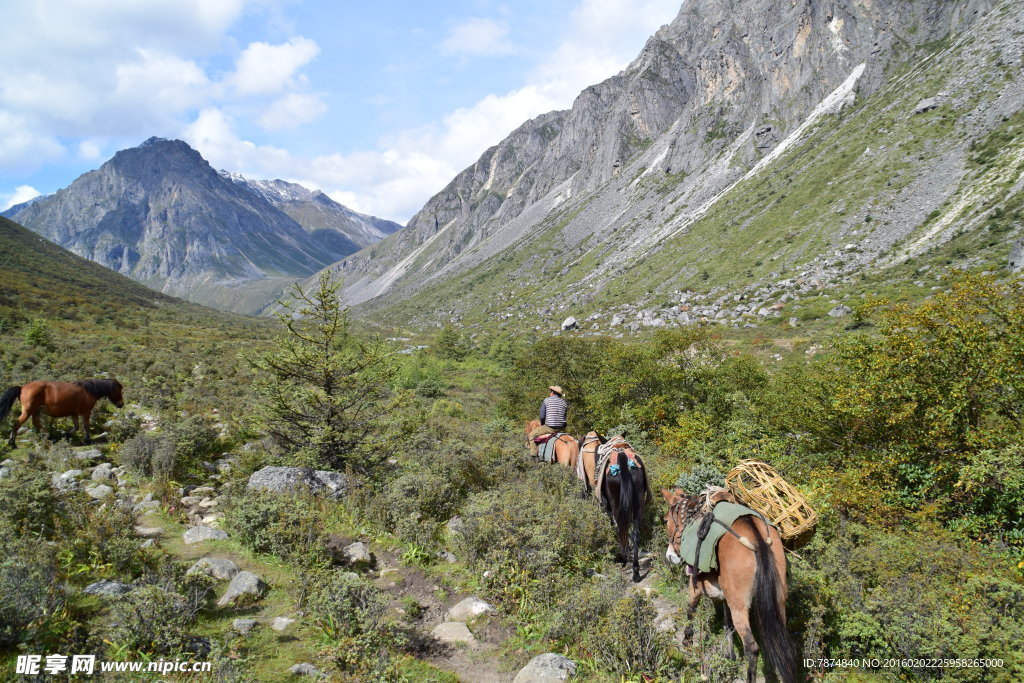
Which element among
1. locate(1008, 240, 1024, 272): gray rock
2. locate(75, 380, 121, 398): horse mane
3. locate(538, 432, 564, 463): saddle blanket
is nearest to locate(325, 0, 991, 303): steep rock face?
locate(1008, 240, 1024, 272): gray rock

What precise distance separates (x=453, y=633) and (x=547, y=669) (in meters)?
1.30

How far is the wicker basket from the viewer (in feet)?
16.9

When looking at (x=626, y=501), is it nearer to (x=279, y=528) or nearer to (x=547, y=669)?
(x=547, y=669)

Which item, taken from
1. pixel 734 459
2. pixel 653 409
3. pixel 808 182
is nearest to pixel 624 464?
pixel 734 459

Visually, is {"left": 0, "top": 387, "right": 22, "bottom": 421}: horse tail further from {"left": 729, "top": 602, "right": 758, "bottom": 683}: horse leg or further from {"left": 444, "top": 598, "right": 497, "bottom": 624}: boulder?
{"left": 729, "top": 602, "right": 758, "bottom": 683}: horse leg

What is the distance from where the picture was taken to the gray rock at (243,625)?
439 cm

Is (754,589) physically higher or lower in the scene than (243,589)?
higher

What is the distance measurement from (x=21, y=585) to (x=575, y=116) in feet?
555

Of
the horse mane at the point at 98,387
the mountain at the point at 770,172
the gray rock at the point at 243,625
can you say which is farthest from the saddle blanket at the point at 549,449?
the mountain at the point at 770,172

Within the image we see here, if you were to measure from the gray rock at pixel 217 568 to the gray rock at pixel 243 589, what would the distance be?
0.60 feet

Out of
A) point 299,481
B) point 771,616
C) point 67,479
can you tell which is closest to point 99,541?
point 299,481

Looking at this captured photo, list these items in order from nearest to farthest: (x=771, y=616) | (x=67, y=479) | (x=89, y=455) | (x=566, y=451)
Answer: (x=771, y=616)
(x=67, y=479)
(x=89, y=455)
(x=566, y=451)

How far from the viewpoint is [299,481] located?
26.1ft

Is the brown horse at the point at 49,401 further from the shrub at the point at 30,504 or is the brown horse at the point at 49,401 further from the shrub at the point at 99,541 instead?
the shrub at the point at 99,541
